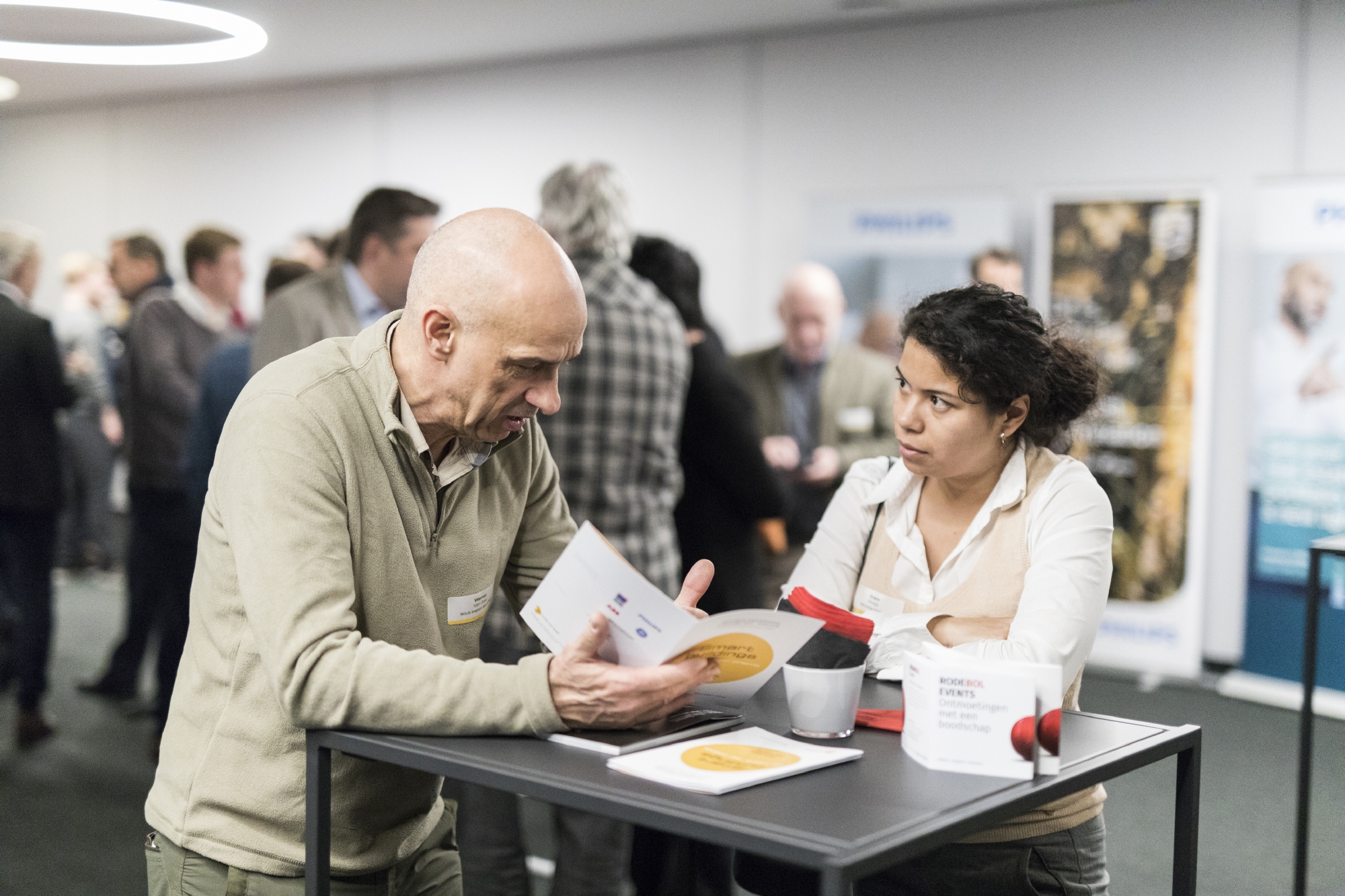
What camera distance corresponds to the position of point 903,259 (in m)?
5.95

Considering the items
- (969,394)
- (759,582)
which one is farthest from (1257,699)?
(969,394)

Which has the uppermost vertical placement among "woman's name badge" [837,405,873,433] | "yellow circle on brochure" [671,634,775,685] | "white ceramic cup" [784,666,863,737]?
"woman's name badge" [837,405,873,433]

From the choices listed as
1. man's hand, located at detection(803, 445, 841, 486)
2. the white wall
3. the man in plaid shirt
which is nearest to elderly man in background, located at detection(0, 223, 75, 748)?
the man in plaid shirt

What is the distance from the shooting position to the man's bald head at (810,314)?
171 inches

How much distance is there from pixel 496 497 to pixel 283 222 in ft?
25.2

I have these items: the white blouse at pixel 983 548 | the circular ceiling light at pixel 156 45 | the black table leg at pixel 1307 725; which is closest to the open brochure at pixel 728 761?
the white blouse at pixel 983 548

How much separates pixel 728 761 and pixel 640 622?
0.18 m

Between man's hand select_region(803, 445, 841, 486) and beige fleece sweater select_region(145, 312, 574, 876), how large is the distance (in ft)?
7.53

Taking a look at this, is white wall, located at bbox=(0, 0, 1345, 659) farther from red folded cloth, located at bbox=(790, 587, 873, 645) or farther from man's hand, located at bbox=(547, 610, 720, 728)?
man's hand, located at bbox=(547, 610, 720, 728)

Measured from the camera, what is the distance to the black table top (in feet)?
3.79

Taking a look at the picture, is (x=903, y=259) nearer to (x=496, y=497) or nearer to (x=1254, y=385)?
(x=1254, y=385)

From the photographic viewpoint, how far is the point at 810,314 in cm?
437

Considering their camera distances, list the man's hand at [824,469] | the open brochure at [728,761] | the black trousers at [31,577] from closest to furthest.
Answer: the open brochure at [728,761] → the man's hand at [824,469] → the black trousers at [31,577]

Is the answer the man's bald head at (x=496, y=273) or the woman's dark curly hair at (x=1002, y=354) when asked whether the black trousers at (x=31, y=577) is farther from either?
the woman's dark curly hair at (x=1002, y=354)
